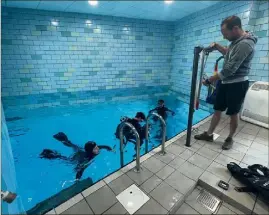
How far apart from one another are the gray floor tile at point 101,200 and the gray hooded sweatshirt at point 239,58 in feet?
6.85

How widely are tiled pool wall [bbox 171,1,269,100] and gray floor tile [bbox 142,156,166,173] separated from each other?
131 inches

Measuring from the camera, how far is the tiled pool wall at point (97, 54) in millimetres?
5062

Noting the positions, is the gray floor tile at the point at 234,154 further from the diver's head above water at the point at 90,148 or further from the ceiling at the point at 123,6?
the ceiling at the point at 123,6

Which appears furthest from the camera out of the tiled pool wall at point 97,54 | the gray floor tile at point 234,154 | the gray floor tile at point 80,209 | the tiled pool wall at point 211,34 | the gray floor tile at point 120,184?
the tiled pool wall at point 97,54

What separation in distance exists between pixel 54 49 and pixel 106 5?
2.49 m

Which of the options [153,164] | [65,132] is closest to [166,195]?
[153,164]

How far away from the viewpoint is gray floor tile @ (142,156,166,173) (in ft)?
6.66

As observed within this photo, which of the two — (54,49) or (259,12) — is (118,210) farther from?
A: (54,49)

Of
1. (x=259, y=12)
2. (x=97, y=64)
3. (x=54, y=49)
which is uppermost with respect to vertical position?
(x=259, y=12)

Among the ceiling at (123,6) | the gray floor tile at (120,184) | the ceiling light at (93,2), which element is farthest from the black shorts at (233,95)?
the ceiling light at (93,2)

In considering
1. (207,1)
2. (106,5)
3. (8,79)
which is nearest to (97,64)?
(106,5)

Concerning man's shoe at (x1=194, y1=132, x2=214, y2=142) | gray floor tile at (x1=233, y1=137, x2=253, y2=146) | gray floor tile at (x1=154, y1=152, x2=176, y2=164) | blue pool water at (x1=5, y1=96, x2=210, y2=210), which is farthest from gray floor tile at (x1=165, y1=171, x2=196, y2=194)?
gray floor tile at (x1=233, y1=137, x2=253, y2=146)

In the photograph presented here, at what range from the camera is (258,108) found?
10.6ft

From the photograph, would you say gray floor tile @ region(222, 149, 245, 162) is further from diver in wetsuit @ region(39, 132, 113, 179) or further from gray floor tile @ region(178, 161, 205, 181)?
diver in wetsuit @ region(39, 132, 113, 179)
